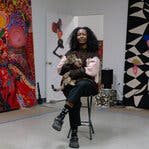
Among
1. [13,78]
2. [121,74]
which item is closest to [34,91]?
[13,78]

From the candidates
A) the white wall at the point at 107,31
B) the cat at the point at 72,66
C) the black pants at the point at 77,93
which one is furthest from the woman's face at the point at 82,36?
the white wall at the point at 107,31

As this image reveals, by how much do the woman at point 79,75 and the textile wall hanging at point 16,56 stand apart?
2.20 meters

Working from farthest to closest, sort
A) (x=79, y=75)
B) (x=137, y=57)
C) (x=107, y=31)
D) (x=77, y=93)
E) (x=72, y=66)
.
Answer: (x=107, y=31) → (x=137, y=57) → (x=72, y=66) → (x=79, y=75) → (x=77, y=93)

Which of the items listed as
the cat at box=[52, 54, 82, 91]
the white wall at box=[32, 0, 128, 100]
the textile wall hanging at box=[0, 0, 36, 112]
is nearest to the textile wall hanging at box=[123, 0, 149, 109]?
the white wall at box=[32, 0, 128, 100]

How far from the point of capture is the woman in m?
→ 3.62

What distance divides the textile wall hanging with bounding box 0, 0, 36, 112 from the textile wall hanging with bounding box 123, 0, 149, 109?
204 centimetres

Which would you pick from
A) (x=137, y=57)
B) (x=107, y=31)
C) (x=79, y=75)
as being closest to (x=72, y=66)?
(x=79, y=75)

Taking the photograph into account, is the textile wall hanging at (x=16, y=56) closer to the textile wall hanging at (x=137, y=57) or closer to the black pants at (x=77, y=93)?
the textile wall hanging at (x=137, y=57)

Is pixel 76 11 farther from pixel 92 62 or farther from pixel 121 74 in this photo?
→ pixel 92 62

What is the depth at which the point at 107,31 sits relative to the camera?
271 inches

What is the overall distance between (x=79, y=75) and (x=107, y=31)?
3.36m

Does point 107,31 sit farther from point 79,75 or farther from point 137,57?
point 79,75

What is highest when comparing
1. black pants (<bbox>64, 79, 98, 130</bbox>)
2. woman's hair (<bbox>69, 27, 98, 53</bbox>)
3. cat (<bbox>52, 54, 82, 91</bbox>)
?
woman's hair (<bbox>69, 27, 98, 53</bbox>)

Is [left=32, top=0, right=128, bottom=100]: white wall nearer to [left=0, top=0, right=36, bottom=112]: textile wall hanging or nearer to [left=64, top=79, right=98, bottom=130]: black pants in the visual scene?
[left=0, top=0, right=36, bottom=112]: textile wall hanging
